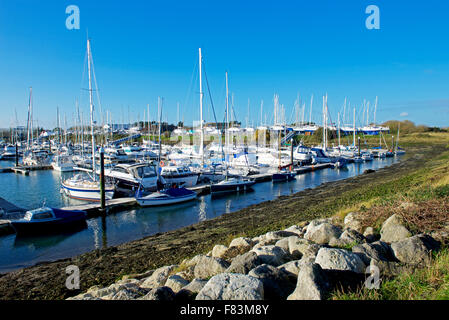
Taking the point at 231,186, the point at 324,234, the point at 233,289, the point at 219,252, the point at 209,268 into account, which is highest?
the point at 233,289

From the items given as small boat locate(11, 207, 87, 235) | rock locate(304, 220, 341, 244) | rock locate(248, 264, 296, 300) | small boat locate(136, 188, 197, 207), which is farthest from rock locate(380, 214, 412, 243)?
small boat locate(136, 188, 197, 207)

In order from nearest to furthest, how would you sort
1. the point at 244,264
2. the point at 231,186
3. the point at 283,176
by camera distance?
the point at 244,264 → the point at 231,186 → the point at 283,176

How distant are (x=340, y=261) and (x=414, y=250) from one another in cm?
209

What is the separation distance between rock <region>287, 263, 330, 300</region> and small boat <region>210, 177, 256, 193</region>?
90.7ft

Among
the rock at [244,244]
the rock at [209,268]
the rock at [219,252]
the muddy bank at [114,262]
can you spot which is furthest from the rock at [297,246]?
the muddy bank at [114,262]

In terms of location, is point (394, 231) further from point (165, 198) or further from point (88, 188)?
point (88, 188)

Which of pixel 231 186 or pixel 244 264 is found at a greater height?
pixel 244 264

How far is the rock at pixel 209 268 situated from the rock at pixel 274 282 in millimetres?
1718

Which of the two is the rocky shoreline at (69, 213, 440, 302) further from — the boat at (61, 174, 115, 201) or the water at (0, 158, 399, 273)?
the boat at (61, 174, 115, 201)

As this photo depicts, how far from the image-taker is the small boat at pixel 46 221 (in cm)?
1967

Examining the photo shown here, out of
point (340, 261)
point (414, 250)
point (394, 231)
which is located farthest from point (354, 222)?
point (340, 261)

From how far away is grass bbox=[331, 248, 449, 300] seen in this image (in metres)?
4.89

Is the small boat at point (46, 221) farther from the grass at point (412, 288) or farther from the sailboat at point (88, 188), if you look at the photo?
the grass at point (412, 288)

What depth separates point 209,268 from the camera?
7.68m
